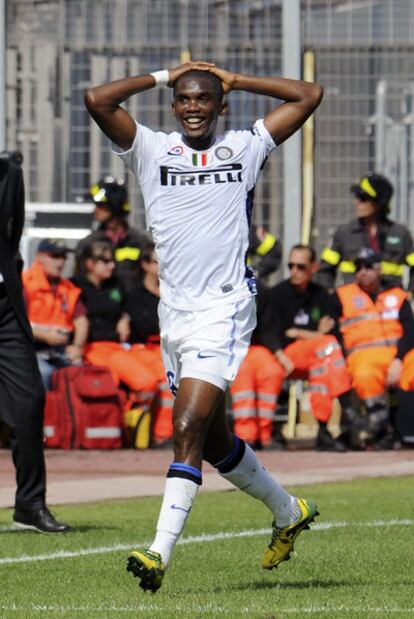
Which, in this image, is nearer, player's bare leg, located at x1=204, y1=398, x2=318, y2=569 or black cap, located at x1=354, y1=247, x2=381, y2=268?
player's bare leg, located at x1=204, y1=398, x2=318, y2=569

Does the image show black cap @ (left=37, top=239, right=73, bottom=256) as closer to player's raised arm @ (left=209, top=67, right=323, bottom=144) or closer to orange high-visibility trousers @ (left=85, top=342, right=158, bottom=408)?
orange high-visibility trousers @ (left=85, top=342, right=158, bottom=408)

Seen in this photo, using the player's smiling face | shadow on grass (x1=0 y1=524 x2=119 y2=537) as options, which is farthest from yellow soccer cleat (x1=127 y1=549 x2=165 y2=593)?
shadow on grass (x1=0 y1=524 x2=119 y2=537)

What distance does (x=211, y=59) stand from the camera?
18.6m

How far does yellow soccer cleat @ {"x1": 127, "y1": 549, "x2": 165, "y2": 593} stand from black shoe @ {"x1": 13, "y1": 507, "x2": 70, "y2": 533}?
2801 millimetres

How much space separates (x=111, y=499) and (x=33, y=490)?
1952 millimetres

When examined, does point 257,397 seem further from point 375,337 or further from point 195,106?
point 195,106

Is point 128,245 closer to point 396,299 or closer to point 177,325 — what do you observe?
point 396,299

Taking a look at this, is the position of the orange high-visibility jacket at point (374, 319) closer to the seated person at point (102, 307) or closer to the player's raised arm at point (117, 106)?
the seated person at point (102, 307)

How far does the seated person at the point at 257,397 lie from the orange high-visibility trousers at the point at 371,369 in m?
0.68

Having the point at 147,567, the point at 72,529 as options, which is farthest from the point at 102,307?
the point at 147,567

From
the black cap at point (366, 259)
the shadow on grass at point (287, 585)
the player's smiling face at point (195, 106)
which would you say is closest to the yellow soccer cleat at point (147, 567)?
the shadow on grass at point (287, 585)

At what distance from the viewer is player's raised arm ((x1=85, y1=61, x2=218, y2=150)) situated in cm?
745

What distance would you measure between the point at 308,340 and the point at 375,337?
0.60 meters

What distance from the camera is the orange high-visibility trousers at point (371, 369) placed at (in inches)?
621
